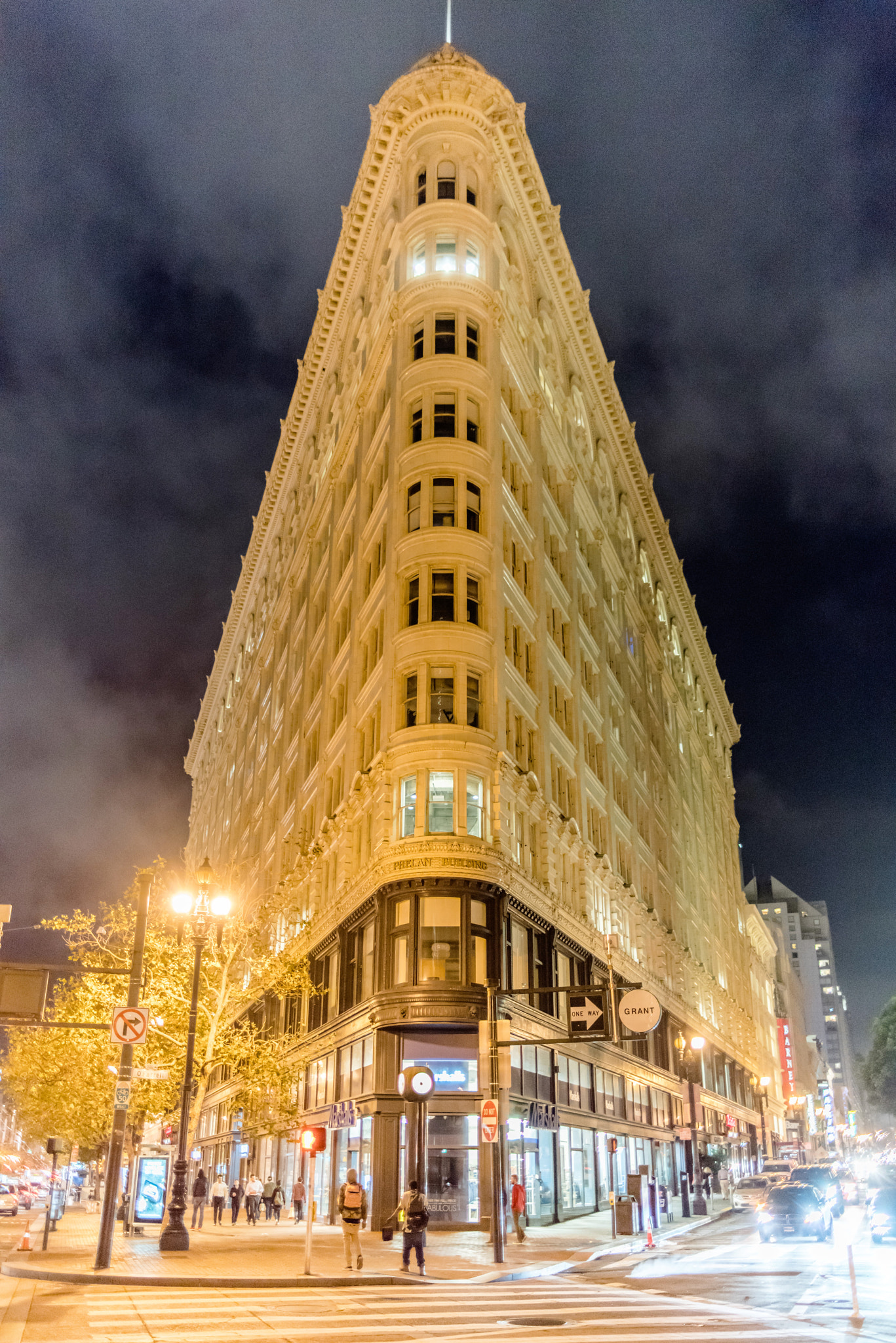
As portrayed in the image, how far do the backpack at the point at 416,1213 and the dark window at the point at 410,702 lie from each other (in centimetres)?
1972

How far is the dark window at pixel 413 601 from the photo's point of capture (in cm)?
4197

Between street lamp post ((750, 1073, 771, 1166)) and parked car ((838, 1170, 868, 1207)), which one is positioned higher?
street lamp post ((750, 1073, 771, 1166))

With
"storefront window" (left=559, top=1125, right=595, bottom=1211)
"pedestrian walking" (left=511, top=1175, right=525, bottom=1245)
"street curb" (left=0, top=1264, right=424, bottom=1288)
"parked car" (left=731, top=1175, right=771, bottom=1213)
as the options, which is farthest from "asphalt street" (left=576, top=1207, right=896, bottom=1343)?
"parked car" (left=731, top=1175, right=771, bottom=1213)

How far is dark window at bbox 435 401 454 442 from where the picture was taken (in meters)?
45.4

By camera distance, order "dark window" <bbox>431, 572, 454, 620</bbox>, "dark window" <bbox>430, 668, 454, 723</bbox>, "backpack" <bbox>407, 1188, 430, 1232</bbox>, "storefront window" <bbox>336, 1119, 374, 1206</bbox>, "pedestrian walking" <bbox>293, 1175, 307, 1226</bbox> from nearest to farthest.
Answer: "backpack" <bbox>407, 1188, 430, 1232</bbox>
"storefront window" <bbox>336, 1119, 374, 1206</bbox>
"dark window" <bbox>430, 668, 454, 723</bbox>
"pedestrian walking" <bbox>293, 1175, 307, 1226</bbox>
"dark window" <bbox>431, 572, 454, 620</bbox>

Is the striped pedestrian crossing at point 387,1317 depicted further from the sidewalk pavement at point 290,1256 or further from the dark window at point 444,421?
the dark window at point 444,421

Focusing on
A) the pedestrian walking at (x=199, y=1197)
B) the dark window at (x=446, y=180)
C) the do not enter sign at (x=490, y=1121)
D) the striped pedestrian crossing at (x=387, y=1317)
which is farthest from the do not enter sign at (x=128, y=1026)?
the dark window at (x=446, y=180)

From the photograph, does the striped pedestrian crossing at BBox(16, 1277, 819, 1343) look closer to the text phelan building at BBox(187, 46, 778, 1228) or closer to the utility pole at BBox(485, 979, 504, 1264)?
the utility pole at BBox(485, 979, 504, 1264)

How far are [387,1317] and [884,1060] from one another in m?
103

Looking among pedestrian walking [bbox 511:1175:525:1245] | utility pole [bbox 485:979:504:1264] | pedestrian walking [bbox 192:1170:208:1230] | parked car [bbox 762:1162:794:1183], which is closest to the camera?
utility pole [bbox 485:979:504:1264]

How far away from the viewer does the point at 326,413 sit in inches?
2766

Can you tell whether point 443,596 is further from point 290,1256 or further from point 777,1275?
point 777,1275

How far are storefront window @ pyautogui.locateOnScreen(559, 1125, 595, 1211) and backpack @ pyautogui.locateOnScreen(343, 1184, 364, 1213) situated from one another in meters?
22.4

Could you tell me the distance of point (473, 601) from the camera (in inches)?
1662
